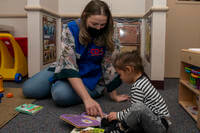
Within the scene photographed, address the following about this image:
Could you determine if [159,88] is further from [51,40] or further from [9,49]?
[9,49]

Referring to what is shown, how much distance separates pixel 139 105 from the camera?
2.57ft

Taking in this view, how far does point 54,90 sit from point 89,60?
28cm

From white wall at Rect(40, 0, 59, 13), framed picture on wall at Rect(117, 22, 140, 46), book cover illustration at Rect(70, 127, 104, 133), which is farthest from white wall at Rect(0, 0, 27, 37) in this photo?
book cover illustration at Rect(70, 127, 104, 133)

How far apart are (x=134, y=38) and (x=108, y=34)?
101 cm

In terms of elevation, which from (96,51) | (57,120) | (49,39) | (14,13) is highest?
(14,13)

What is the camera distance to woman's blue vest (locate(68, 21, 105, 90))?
4.22ft

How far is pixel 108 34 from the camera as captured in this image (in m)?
1.26

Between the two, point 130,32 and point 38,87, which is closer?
point 38,87

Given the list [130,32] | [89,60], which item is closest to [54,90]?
[89,60]

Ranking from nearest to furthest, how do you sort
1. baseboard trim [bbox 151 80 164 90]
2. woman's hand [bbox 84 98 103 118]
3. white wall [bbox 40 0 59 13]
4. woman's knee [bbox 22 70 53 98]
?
woman's hand [bbox 84 98 103 118] < woman's knee [bbox 22 70 53 98] < baseboard trim [bbox 151 80 164 90] < white wall [bbox 40 0 59 13]

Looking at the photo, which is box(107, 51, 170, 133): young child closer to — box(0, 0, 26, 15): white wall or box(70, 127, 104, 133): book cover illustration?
box(70, 127, 104, 133): book cover illustration

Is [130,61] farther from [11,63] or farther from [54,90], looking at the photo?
[11,63]

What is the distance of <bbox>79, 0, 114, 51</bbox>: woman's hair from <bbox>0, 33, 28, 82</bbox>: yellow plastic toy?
2.96 ft

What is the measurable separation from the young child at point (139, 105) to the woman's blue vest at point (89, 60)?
44cm
